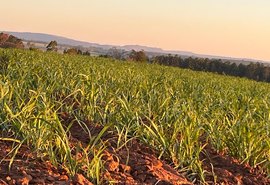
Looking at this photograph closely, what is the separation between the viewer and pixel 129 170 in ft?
11.5

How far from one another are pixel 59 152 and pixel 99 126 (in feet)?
4.77

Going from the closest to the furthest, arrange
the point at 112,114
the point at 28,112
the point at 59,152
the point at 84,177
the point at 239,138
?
1. the point at 84,177
2. the point at 59,152
3. the point at 28,112
4. the point at 239,138
5. the point at 112,114

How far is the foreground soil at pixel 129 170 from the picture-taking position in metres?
2.93

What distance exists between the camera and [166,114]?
4.66 metres

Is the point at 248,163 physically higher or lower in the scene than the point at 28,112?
lower

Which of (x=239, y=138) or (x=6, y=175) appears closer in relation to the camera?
(x=6, y=175)

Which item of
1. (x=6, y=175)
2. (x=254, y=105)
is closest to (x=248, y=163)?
(x=254, y=105)

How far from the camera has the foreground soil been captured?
9.62 ft

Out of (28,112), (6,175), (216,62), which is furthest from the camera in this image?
(216,62)

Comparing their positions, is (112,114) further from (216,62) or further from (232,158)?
(216,62)

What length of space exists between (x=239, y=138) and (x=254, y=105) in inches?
79.0

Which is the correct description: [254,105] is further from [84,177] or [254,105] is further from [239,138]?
[84,177]

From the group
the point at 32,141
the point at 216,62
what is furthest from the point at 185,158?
the point at 216,62

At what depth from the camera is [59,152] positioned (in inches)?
130
